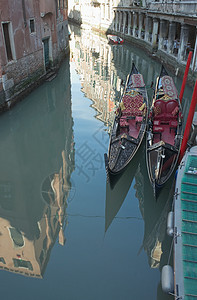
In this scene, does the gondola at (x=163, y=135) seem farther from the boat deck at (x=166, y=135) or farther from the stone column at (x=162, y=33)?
the stone column at (x=162, y=33)

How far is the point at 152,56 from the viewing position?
2131 cm

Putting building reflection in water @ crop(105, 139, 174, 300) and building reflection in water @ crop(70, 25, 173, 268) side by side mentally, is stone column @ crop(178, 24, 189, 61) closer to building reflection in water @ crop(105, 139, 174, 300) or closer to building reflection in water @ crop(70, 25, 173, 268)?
building reflection in water @ crop(70, 25, 173, 268)

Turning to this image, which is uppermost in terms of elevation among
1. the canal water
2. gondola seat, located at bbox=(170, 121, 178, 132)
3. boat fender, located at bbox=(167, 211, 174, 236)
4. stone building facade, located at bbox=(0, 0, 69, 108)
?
stone building facade, located at bbox=(0, 0, 69, 108)

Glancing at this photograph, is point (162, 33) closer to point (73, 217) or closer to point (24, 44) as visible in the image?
point (24, 44)

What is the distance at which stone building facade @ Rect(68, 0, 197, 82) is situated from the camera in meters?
15.2

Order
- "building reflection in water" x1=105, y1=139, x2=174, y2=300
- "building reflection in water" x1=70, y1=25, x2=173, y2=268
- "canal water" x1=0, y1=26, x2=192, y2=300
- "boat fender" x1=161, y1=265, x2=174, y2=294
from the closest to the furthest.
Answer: "boat fender" x1=161, y1=265, x2=174, y2=294 < "canal water" x1=0, y1=26, x2=192, y2=300 < "building reflection in water" x1=105, y1=139, x2=174, y2=300 < "building reflection in water" x1=70, y1=25, x2=173, y2=268

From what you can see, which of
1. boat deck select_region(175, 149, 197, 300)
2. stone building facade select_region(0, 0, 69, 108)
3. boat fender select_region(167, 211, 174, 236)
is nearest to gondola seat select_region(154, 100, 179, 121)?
boat deck select_region(175, 149, 197, 300)

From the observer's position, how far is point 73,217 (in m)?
5.97

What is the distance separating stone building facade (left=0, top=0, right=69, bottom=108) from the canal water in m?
1.54

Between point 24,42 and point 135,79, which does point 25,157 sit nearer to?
point 135,79

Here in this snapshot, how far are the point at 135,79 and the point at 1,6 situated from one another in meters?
6.17

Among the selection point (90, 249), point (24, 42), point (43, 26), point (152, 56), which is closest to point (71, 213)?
point (90, 249)

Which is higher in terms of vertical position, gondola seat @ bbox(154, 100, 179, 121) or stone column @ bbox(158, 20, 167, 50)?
stone column @ bbox(158, 20, 167, 50)

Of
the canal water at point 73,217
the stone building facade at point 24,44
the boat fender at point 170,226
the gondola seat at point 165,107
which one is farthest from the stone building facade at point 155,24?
the boat fender at point 170,226
